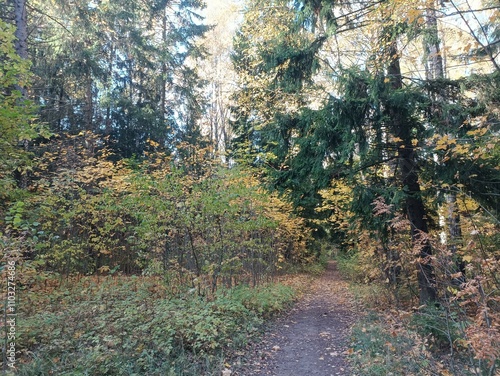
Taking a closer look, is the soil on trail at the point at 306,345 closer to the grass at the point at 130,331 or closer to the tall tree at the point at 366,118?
the grass at the point at 130,331

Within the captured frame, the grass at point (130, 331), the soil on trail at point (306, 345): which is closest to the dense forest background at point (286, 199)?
the grass at point (130, 331)

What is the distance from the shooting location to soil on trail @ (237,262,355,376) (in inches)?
199

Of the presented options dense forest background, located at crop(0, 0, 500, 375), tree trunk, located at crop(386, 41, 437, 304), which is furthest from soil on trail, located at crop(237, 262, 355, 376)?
tree trunk, located at crop(386, 41, 437, 304)

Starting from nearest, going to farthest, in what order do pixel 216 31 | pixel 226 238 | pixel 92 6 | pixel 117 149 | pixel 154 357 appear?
pixel 154 357 → pixel 226 238 → pixel 92 6 → pixel 117 149 → pixel 216 31

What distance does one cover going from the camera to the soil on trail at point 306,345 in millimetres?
5060

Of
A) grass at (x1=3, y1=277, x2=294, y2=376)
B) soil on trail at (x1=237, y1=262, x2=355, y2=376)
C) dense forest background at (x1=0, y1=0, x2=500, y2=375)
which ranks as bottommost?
soil on trail at (x1=237, y1=262, x2=355, y2=376)

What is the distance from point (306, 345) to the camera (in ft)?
20.7

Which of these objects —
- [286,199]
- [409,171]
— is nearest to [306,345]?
[286,199]

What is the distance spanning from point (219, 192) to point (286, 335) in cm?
357

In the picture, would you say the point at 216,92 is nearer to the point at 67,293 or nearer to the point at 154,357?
the point at 67,293

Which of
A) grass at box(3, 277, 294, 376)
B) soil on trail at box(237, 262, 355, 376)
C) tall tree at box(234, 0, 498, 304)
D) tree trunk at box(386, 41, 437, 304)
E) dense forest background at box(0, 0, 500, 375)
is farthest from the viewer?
tree trunk at box(386, 41, 437, 304)

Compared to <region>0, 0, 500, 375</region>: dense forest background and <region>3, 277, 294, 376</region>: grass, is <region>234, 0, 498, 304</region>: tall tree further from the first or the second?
<region>3, 277, 294, 376</region>: grass

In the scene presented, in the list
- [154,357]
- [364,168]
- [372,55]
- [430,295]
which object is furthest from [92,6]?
[430,295]

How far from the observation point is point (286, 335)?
6926mm
